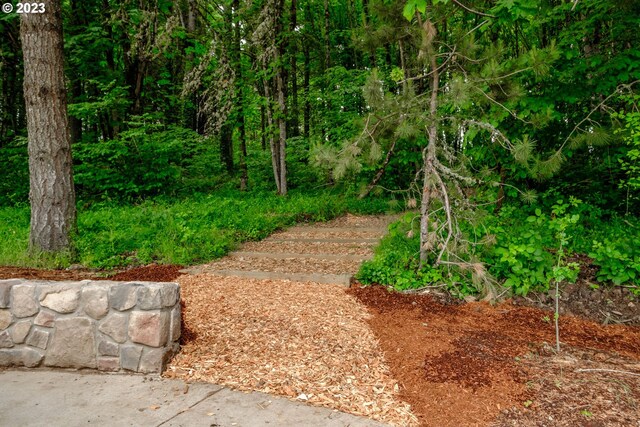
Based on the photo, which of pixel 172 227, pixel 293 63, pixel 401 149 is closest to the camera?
pixel 172 227

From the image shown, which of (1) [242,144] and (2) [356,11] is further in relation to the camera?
(2) [356,11]

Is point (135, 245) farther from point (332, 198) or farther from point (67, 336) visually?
point (332, 198)

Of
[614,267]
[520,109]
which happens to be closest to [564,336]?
[614,267]

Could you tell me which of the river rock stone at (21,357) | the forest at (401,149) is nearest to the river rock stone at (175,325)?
the river rock stone at (21,357)

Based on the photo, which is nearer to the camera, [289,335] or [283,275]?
[289,335]

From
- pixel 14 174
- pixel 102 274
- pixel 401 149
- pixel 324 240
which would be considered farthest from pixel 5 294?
pixel 14 174

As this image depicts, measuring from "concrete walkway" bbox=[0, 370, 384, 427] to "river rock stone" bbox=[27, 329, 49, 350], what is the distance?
23cm

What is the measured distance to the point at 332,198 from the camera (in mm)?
10234

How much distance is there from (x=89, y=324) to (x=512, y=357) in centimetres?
332

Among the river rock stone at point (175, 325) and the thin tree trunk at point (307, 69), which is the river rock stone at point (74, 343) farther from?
the thin tree trunk at point (307, 69)

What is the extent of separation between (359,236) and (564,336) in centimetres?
420

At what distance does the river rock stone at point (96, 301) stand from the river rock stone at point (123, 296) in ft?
0.18

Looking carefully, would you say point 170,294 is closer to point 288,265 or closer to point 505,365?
point 505,365

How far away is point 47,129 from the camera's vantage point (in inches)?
232
